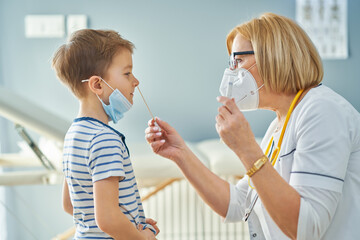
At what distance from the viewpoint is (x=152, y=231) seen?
1.28 meters

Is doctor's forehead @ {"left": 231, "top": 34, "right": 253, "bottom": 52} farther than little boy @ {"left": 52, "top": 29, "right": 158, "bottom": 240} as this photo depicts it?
Yes

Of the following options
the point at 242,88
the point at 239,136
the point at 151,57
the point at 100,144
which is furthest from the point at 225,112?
the point at 151,57

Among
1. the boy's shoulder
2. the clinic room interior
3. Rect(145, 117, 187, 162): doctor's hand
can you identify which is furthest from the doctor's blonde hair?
the clinic room interior

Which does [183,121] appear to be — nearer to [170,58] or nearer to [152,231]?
[170,58]

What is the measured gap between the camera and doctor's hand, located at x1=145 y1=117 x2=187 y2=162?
4.67 feet

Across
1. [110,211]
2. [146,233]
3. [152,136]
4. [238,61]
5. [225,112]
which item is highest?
[238,61]

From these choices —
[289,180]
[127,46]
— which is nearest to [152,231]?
[289,180]

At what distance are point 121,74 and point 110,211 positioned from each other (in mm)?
376

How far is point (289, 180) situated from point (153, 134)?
421mm

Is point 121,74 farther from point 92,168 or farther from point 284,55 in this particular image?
point 284,55

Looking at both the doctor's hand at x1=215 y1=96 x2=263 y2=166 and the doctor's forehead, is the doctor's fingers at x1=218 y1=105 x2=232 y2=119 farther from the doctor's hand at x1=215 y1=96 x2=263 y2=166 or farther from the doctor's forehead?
the doctor's forehead

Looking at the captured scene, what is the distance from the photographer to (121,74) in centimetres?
127

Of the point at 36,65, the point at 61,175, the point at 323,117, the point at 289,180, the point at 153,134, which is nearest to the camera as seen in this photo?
the point at 323,117

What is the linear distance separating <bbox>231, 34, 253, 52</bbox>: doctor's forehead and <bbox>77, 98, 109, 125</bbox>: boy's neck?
0.43 meters
